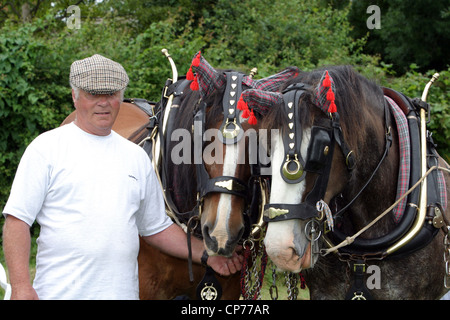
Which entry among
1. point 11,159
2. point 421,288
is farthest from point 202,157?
point 11,159

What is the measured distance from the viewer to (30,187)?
2188 mm

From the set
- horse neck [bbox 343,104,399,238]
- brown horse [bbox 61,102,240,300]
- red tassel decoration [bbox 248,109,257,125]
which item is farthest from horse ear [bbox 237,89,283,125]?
brown horse [bbox 61,102,240,300]

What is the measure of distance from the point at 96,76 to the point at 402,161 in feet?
4.87

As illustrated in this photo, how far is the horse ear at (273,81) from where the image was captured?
2.74 m

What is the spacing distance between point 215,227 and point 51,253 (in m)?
0.68

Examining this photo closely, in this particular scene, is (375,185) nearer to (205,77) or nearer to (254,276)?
(254,276)

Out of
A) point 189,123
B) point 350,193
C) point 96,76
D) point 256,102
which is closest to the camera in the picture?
point 96,76

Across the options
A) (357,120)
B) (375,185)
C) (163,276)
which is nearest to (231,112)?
(357,120)

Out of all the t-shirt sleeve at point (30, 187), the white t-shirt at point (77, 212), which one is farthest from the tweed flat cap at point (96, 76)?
the t-shirt sleeve at point (30, 187)

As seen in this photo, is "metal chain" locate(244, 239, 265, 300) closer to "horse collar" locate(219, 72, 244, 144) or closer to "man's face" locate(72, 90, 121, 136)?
"horse collar" locate(219, 72, 244, 144)

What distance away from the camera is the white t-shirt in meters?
2.22

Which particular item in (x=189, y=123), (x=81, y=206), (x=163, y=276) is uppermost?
(x=189, y=123)

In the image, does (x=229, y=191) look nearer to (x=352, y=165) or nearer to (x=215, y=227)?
(x=215, y=227)

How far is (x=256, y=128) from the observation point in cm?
253
